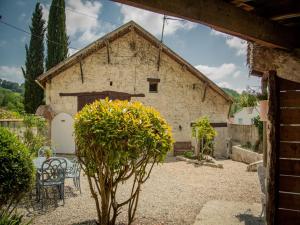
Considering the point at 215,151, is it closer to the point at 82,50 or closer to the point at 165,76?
the point at 165,76

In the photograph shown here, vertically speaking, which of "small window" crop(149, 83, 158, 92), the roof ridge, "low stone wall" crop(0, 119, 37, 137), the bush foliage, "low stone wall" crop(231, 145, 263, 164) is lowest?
"low stone wall" crop(231, 145, 263, 164)

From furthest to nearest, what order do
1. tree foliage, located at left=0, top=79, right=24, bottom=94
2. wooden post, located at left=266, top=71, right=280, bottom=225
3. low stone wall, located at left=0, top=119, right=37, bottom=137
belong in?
tree foliage, located at left=0, top=79, right=24, bottom=94 → low stone wall, located at left=0, top=119, right=37, bottom=137 → wooden post, located at left=266, top=71, right=280, bottom=225

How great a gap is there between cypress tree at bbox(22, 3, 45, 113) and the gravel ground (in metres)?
14.9

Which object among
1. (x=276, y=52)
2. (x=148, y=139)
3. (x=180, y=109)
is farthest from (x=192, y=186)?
(x=180, y=109)

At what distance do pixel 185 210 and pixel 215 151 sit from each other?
9.78 m

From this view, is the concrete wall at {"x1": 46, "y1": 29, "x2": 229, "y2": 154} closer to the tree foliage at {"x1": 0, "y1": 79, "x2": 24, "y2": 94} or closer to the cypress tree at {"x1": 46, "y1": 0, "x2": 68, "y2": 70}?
the cypress tree at {"x1": 46, "y1": 0, "x2": 68, "y2": 70}

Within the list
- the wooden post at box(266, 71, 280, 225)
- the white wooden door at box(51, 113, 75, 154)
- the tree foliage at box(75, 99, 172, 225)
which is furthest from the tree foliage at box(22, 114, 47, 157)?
the wooden post at box(266, 71, 280, 225)

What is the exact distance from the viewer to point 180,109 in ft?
49.3

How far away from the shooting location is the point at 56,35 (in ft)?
77.9

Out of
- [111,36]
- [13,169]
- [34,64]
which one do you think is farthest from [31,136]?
[34,64]

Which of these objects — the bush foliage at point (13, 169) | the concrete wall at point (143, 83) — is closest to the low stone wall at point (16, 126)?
the concrete wall at point (143, 83)

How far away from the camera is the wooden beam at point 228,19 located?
95.0 inches

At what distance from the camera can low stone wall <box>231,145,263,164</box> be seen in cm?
1212

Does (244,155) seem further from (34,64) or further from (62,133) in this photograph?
(34,64)
